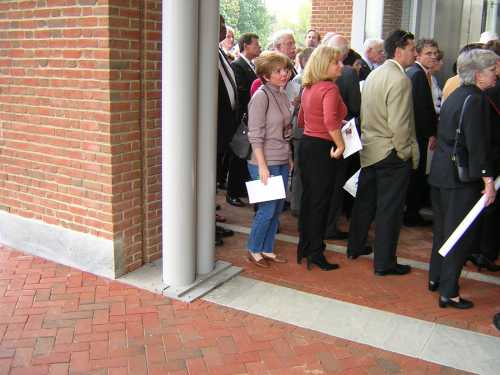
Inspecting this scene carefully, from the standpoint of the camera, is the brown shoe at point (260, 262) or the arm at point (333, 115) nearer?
the arm at point (333, 115)

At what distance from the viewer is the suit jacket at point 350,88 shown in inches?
205

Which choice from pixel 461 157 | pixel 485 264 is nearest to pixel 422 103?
pixel 461 157

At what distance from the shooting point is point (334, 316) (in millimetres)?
3955

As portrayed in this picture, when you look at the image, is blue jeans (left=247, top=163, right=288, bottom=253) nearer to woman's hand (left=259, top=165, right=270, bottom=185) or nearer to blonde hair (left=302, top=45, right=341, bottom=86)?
woman's hand (left=259, top=165, right=270, bottom=185)

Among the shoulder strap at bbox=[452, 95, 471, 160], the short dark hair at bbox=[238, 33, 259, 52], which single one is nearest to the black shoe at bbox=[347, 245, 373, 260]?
the shoulder strap at bbox=[452, 95, 471, 160]

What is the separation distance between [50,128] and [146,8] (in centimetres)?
129

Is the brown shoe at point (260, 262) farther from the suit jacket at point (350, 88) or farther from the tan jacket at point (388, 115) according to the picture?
the suit jacket at point (350, 88)

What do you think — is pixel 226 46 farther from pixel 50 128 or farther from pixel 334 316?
pixel 334 316

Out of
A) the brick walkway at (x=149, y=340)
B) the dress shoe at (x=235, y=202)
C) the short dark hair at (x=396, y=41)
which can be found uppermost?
the short dark hair at (x=396, y=41)

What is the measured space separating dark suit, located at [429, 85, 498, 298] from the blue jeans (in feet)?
4.16

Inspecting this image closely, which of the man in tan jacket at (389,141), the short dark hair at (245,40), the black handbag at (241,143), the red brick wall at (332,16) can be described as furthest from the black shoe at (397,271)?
the red brick wall at (332,16)

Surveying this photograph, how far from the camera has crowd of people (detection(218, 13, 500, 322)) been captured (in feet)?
12.8

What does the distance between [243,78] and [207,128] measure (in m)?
2.16

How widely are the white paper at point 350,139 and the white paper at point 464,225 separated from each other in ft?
3.47
